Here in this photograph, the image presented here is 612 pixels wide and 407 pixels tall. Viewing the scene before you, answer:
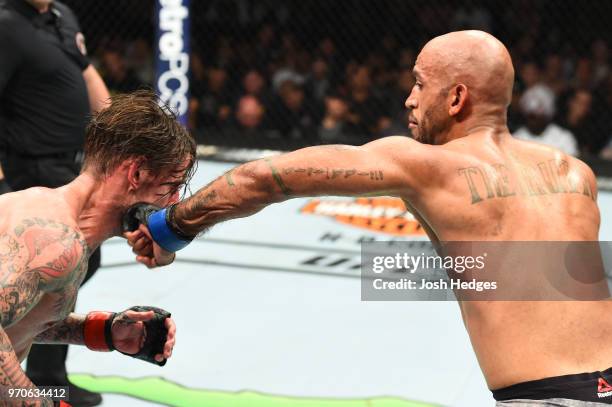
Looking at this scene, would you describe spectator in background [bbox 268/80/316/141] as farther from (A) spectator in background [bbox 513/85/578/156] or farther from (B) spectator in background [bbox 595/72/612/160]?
(B) spectator in background [bbox 595/72/612/160]

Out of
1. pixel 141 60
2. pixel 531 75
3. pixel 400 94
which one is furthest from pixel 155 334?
pixel 141 60

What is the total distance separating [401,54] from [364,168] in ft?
16.3

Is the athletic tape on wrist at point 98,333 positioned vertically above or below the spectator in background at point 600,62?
below

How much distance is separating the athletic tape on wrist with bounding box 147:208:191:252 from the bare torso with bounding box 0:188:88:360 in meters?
0.16

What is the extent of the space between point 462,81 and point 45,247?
834 millimetres

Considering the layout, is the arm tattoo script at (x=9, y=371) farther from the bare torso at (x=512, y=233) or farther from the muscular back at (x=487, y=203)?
the bare torso at (x=512, y=233)

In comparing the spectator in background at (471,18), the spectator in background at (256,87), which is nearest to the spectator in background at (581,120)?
the spectator in background at (471,18)

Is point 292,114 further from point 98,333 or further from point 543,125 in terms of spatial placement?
point 98,333

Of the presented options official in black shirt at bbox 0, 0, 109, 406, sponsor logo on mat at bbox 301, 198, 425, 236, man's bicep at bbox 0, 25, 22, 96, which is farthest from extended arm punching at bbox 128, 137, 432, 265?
sponsor logo on mat at bbox 301, 198, 425, 236

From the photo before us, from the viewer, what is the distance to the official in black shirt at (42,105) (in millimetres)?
2801

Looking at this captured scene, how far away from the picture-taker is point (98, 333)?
210cm

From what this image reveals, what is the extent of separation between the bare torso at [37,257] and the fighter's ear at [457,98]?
0.74 meters

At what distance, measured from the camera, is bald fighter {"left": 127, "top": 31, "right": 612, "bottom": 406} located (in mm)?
1669

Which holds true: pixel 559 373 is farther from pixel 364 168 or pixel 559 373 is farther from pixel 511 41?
pixel 511 41
